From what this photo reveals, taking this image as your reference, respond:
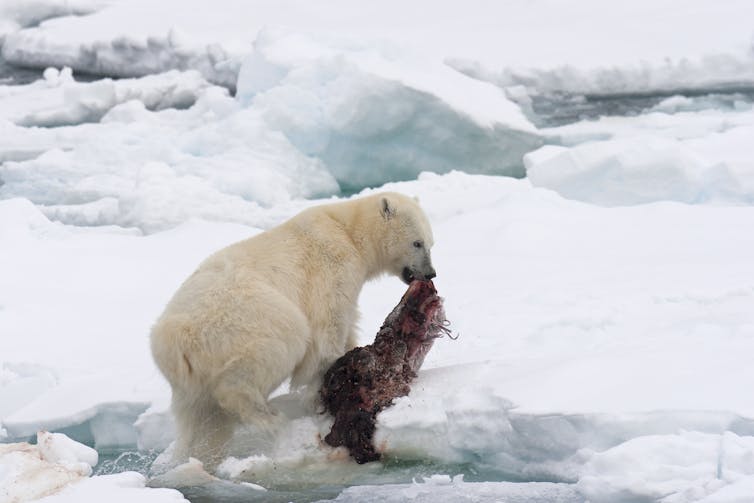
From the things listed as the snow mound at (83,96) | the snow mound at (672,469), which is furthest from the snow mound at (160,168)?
the snow mound at (672,469)

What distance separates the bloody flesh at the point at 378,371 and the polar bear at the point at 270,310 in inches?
4.8

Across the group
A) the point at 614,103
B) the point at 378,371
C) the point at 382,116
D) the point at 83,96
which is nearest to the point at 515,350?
the point at 378,371

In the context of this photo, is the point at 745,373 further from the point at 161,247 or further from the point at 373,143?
the point at 373,143

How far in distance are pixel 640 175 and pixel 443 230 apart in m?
2.07

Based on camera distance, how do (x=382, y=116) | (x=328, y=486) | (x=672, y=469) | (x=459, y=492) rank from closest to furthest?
1. (x=672, y=469)
2. (x=459, y=492)
3. (x=328, y=486)
4. (x=382, y=116)

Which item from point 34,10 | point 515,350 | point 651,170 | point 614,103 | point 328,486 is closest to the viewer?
point 328,486

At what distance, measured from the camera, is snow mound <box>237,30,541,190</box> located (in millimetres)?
11188

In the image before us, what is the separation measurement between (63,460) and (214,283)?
92 cm

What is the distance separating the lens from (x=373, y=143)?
38.5 ft

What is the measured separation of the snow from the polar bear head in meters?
0.52

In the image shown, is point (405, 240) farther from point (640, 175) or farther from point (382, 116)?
point (382, 116)

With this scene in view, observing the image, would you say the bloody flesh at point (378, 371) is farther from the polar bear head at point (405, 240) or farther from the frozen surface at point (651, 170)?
the frozen surface at point (651, 170)

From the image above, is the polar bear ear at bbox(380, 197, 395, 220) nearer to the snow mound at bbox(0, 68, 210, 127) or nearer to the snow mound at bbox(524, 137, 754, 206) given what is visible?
the snow mound at bbox(524, 137, 754, 206)

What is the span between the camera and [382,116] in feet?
37.1
